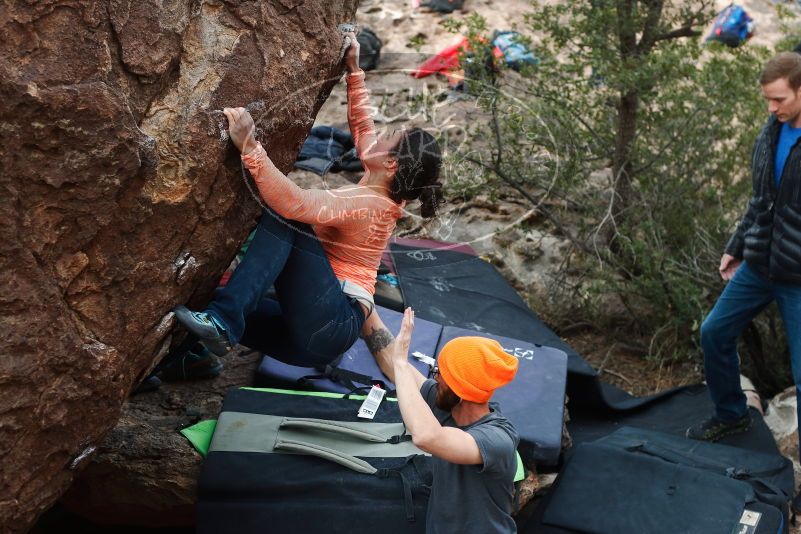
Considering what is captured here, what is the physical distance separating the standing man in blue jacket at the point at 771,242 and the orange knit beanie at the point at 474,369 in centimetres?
194

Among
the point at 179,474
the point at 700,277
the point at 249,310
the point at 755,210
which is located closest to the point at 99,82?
the point at 249,310

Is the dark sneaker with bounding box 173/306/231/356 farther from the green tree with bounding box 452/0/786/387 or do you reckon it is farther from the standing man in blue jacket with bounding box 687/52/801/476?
the green tree with bounding box 452/0/786/387

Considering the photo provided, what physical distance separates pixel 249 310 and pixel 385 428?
2.67 feet

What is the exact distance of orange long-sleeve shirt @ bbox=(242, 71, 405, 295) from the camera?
3.51 m

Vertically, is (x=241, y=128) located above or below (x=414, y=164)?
above

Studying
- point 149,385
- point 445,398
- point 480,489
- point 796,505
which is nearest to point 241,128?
point 445,398

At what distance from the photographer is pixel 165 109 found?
324 centimetres

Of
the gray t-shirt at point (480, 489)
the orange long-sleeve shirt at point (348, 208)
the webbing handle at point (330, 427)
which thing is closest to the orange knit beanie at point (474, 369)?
the gray t-shirt at point (480, 489)

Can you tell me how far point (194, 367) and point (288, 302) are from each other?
105cm

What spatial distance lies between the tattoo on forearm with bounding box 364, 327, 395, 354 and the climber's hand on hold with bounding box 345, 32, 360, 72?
3.81ft

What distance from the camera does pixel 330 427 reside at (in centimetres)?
397

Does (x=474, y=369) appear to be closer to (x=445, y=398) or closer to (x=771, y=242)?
(x=445, y=398)

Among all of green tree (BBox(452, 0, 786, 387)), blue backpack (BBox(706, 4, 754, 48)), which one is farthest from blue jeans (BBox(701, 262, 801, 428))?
blue backpack (BBox(706, 4, 754, 48))

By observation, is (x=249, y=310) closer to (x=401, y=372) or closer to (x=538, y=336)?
(x=401, y=372)
